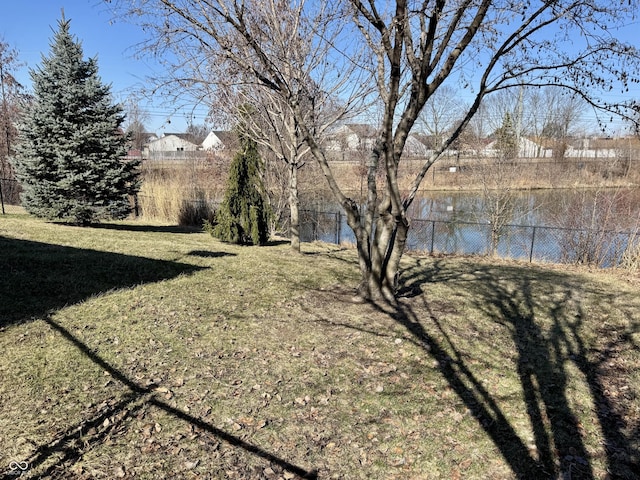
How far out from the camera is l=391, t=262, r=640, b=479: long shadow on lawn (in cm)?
269

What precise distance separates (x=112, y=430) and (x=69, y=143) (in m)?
9.14

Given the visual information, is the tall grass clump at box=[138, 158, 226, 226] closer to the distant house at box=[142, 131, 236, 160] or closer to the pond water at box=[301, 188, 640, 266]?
the distant house at box=[142, 131, 236, 160]

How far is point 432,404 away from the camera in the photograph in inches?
128

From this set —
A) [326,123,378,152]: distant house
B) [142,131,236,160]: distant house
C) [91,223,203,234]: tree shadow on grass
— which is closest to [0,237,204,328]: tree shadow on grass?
[91,223,203,234]: tree shadow on grass

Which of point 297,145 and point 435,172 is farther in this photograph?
point 435,172

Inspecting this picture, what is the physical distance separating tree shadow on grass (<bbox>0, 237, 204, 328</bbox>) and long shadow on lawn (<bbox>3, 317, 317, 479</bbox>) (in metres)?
1.80

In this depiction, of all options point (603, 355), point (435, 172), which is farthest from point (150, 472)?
point (435, 172)

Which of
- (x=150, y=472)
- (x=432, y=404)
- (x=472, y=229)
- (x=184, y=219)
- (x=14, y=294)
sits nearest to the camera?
(x=150, y=472)

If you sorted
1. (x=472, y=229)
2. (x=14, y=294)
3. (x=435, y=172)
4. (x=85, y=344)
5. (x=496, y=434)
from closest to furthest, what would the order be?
(x=496, y=434) → (x=85, y=344) → (x=14, y=294) → (x=472, y=229) → (x=435, y=172)

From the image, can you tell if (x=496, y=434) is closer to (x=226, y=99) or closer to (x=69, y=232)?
(x=226, y=99)

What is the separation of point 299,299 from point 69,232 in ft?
20.3

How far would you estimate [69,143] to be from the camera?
394 inches

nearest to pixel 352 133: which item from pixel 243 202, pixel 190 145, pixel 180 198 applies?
pixel 243 202

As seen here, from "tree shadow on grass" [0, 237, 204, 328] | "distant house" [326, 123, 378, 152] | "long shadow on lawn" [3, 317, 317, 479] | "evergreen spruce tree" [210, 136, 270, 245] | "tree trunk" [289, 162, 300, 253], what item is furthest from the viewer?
"distant house" [326, 123, 378, 152]
